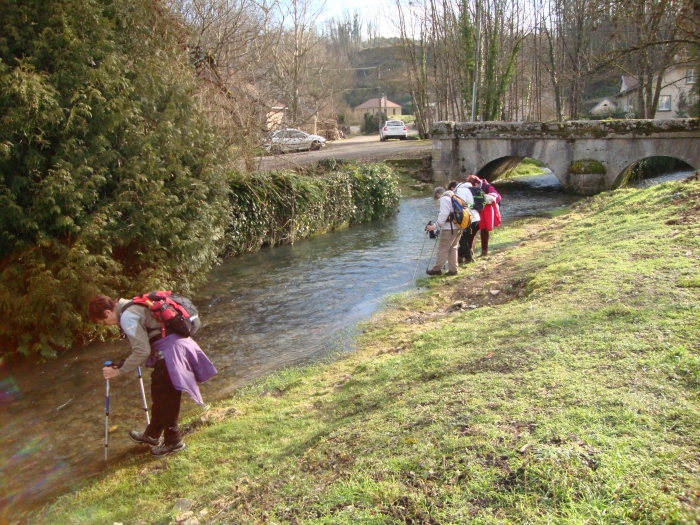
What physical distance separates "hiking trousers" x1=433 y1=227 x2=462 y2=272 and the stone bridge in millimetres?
16184

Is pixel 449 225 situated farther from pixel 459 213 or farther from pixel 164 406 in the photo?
pixel 164 406

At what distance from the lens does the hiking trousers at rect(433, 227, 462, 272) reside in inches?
462

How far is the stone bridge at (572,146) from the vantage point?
76.1 ft

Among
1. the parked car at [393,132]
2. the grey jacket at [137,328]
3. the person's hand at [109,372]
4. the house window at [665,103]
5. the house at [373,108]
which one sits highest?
the house at [373,108]

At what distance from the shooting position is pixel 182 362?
5789 mm

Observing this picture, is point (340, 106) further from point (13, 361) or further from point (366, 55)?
point (13, 361)

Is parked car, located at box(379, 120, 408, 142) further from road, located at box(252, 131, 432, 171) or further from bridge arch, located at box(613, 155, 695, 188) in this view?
bridge arch, located at box(613, 155, 695, 188)

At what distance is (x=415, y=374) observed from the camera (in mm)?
6246

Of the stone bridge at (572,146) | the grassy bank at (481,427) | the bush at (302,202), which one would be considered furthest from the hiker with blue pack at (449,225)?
the stone bridge at (572,146)

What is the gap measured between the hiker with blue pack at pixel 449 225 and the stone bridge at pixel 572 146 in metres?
16.2

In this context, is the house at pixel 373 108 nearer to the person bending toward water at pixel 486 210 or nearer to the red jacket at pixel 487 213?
the person bending toward water at pixel 486 210

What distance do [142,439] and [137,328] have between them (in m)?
1.46

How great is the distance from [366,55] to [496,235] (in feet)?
335

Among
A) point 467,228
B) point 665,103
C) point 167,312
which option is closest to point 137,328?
point 167,312
